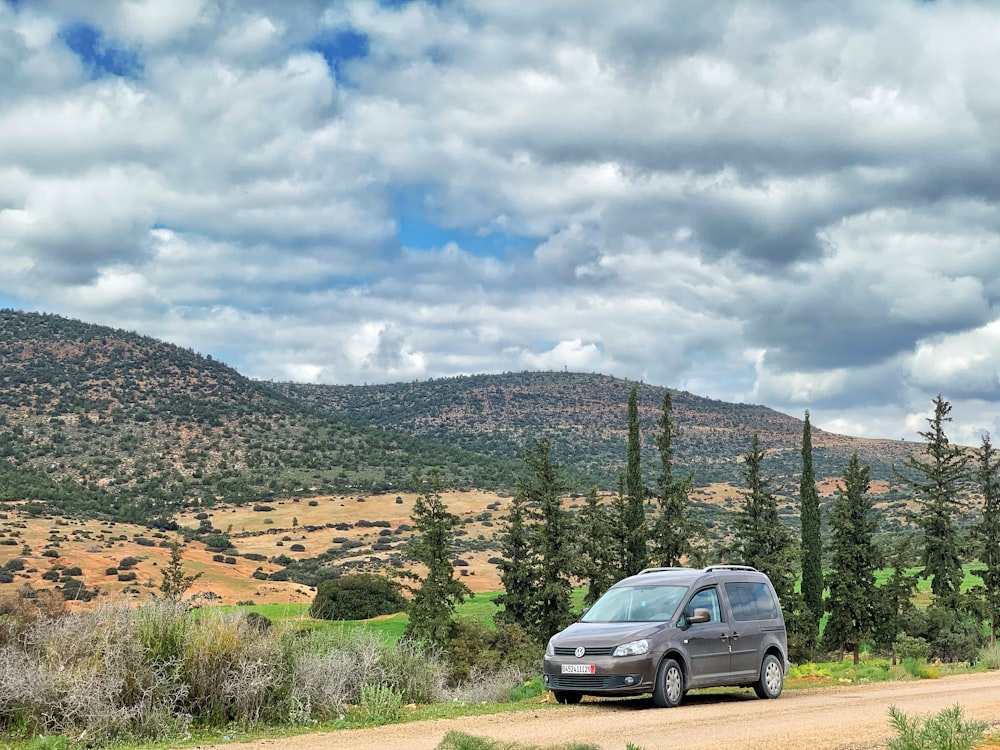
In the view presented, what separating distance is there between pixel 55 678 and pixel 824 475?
144m

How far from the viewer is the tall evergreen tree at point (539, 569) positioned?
37.7m

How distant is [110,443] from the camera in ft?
328

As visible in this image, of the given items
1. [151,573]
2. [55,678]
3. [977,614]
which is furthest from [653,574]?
[151,573]

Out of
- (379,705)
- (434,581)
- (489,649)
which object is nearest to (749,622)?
(379,705)

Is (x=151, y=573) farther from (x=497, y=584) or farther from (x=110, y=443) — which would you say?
(x=110, y=443)

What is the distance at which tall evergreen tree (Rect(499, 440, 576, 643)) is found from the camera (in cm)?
3772

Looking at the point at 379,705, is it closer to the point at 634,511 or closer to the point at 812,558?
the point at 634,511

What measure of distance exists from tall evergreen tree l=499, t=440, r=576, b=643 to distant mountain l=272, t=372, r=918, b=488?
100m

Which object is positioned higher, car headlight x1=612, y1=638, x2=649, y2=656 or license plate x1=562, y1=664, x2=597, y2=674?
car headlight x1=612, y1=638, x2=649, y2=656

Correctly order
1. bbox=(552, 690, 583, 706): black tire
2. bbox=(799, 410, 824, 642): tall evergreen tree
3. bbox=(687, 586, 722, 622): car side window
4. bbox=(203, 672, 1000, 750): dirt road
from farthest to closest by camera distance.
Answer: bbox=(799, 410, 824, 642): tall evergreen tree < bbox=(687, 586, 722, 622): car side window < bbox=(552, 690, 583, 706): black tire < bbox=(203, 672, 1000, 750): dirt road

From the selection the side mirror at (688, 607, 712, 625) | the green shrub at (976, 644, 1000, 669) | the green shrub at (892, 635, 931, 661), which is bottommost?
the green shrub at (892, 635, 931, 661)

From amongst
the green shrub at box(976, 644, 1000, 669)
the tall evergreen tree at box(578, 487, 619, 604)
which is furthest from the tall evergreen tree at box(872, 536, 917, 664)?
Result: the green shrub at box(976, 644, 1000, 669)

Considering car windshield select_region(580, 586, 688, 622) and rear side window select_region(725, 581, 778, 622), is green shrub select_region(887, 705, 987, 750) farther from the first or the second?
rear side window select_region(725, 581, 778, 622)

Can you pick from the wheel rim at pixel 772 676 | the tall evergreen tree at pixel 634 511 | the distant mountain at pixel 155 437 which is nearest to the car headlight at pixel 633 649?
the wheel rim at pixel 772 676
